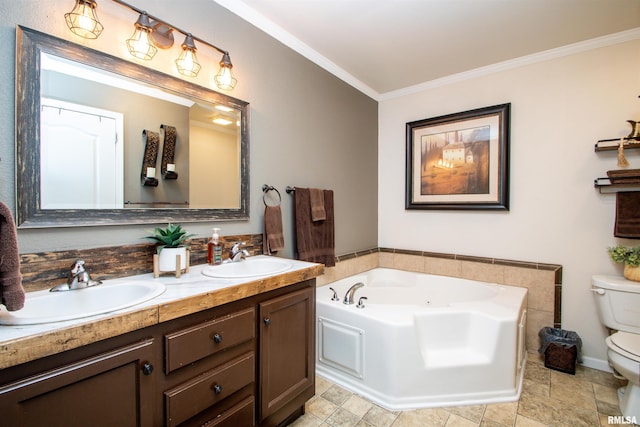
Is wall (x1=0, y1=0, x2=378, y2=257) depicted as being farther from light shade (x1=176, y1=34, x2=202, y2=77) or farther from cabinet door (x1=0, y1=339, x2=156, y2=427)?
cabinet door (x1=0, y1=339, x2=156, y2=427)

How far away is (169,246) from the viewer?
1433mm

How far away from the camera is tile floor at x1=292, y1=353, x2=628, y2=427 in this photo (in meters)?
1.70

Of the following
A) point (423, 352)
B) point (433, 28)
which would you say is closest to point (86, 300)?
point (423, 352)

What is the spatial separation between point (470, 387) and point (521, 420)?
0.94 feet

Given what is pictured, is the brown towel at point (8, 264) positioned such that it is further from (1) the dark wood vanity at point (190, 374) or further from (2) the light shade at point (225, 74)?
(2) the light shade at point (225, 74)

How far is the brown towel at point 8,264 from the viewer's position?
794 millimetres

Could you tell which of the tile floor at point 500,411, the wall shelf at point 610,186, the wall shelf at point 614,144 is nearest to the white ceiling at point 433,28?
the wall shelf at point 614,144

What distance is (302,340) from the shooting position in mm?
1629

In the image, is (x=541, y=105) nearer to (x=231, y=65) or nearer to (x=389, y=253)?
(x=389, y=253)

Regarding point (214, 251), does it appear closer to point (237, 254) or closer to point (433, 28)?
point (237, 254)

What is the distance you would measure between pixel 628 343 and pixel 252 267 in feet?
7.62

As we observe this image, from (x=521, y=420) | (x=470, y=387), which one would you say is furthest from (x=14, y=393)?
(x=521, y=420)

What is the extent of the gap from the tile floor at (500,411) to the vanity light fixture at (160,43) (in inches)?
84.2

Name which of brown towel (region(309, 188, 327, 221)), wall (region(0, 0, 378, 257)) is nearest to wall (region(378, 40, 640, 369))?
wall (region(0, 0, 378, 257))
